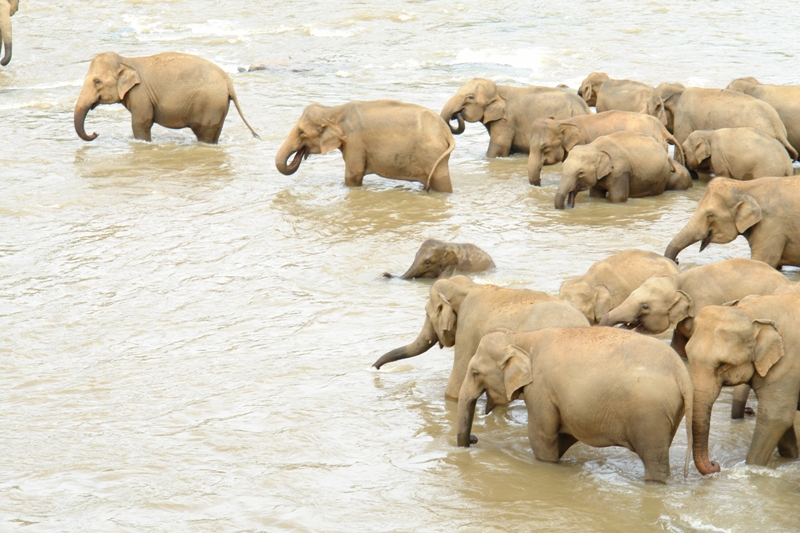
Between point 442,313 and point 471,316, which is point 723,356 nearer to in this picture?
point 471,316

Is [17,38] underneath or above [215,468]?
underneath

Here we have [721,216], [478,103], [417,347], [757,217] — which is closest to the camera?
[417,347]

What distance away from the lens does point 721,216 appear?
28.1ft

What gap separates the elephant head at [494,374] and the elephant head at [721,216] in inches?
123

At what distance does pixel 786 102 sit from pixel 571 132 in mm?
2431

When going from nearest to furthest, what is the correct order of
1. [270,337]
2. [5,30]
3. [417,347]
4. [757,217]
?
[417,347]
[270,337]
[757,217]
[5,30]

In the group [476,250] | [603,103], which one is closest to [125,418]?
[476,250]

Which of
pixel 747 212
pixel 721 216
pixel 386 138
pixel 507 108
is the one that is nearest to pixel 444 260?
pixel 721 216

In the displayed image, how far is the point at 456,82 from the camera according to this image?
60.7 feet

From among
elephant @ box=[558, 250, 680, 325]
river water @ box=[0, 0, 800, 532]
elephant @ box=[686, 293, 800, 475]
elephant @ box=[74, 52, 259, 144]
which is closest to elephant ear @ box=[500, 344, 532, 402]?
river water @ box=[0, 0, 800, 532]

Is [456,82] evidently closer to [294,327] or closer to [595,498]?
[294,327]

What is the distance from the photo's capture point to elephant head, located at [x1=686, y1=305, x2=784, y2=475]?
5617mm

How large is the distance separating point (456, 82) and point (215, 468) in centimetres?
1318

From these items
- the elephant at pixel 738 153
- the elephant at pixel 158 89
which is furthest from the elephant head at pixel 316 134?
the elephant at pixel 738 153
